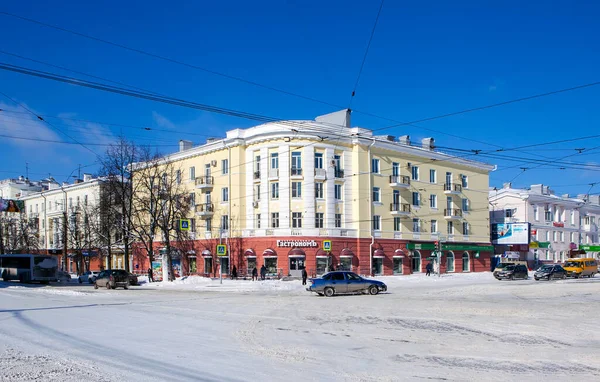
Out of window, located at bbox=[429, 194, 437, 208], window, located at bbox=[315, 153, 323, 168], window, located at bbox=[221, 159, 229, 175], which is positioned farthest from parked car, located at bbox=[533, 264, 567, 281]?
window, located at bbox=[221, 159, 229, 175]

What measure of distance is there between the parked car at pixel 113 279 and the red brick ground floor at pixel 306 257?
7.25 meters

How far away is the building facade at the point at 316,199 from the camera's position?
49.8 m

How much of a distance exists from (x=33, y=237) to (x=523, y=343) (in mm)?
79075

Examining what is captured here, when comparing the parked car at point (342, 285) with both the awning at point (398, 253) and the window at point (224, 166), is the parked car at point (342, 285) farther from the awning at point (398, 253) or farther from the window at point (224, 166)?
the window at point (224, 166)

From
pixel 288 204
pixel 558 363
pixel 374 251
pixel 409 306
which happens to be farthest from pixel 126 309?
pixel 374 251

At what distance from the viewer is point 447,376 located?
9516 millimetres

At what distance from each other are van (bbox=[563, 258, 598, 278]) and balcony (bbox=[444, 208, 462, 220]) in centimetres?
1257

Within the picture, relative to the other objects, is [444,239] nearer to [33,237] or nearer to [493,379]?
[493,379]

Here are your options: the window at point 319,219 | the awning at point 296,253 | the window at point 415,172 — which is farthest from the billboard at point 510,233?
the awning at point 296,253

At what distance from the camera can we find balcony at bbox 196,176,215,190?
55.2 meters

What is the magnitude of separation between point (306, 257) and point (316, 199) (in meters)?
5.30

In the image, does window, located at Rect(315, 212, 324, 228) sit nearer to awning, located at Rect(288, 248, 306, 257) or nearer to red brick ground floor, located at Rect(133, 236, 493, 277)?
red brick ground floor, located at Rect(133, 236, 493, 277)

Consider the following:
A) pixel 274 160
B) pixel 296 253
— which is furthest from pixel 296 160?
pixel 296 253

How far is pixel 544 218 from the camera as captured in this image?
73.6 metres
